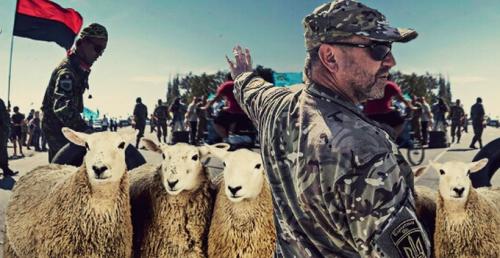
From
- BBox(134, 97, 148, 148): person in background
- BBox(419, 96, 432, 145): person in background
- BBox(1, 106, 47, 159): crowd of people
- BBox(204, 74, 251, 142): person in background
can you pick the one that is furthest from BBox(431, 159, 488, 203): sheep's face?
BBox(1, 106, 47, 159): crowd of people

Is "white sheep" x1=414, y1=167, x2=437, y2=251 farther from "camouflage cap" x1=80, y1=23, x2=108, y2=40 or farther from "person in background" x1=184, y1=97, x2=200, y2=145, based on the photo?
"person in background" x1=184, y1=97, x2=200, y2=145

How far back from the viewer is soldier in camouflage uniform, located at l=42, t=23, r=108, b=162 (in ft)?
13.3

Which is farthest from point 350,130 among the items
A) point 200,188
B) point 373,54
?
point 200,188

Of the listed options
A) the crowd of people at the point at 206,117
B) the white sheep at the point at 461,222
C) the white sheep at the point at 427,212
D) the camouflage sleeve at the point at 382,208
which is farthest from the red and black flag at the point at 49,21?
the camouflage sleeve at the point at 382,208

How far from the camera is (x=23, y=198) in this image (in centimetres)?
362

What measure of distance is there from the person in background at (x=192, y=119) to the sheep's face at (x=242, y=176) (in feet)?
21.6

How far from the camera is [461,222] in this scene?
2.90m

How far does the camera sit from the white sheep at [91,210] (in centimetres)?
294

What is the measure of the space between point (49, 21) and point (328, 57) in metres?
8.57

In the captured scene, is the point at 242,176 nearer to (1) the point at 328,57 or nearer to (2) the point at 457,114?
(1) the point at 328,57

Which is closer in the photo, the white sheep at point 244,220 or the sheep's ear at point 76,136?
the white sheep at point 244,220

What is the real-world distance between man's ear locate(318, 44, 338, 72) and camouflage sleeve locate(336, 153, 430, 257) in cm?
28

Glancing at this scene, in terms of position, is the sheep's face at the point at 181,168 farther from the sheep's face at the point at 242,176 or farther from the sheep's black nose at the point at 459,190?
the sheep's black nose at the point at 459,190

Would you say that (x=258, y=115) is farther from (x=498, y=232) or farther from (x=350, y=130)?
(x=498, y=232)
